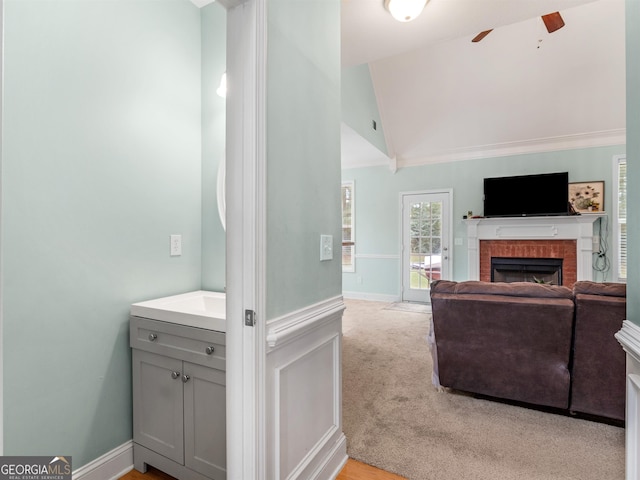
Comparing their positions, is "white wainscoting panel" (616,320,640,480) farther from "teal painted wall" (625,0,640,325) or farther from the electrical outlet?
the electrical outlet

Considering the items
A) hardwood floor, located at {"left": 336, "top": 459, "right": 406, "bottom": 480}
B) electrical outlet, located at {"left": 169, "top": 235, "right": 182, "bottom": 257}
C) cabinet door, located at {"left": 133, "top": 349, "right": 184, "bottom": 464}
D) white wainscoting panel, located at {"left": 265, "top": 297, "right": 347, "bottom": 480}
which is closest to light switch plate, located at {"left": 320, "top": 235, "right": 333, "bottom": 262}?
white wainscoting panel, located at {"left": 265, "top": 297, "right": 347, "bottom": 480}

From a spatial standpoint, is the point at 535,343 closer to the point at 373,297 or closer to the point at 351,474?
the point at 351,474

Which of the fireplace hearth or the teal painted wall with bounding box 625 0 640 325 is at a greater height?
the teal painted wall with bounding box 625 0 640 325

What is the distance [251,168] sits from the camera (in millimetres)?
1224

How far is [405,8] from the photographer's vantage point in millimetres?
2016

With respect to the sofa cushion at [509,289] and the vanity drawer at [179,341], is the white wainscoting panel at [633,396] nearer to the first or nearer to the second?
the sofa cushion at [509,289]

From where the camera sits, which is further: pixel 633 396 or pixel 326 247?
pixel 326 247

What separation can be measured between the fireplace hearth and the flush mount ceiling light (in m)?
4.26

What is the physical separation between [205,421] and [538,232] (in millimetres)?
5218

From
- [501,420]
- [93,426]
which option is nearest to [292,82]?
[93,426]

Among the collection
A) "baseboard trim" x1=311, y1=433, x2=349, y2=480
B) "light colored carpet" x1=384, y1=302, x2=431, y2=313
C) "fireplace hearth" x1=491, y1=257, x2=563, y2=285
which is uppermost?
"fireplace hearth" x1=491, y1=257, x2=563, y2=285

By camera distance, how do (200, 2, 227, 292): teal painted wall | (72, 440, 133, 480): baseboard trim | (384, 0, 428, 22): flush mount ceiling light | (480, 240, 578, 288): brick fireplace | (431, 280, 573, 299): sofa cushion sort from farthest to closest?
(480, 240, 578, 288): brick fireplace
(431, 280, 573, 299): sofa cushion
(200, 2, 227, 292): teal painted wall
(384, 0, 428, 22): flush mount ceiling light
(72, 440, 133, 480): baseboard trim

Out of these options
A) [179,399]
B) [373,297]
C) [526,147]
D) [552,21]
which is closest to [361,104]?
[552,21]

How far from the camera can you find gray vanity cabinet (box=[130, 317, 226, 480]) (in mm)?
1531
